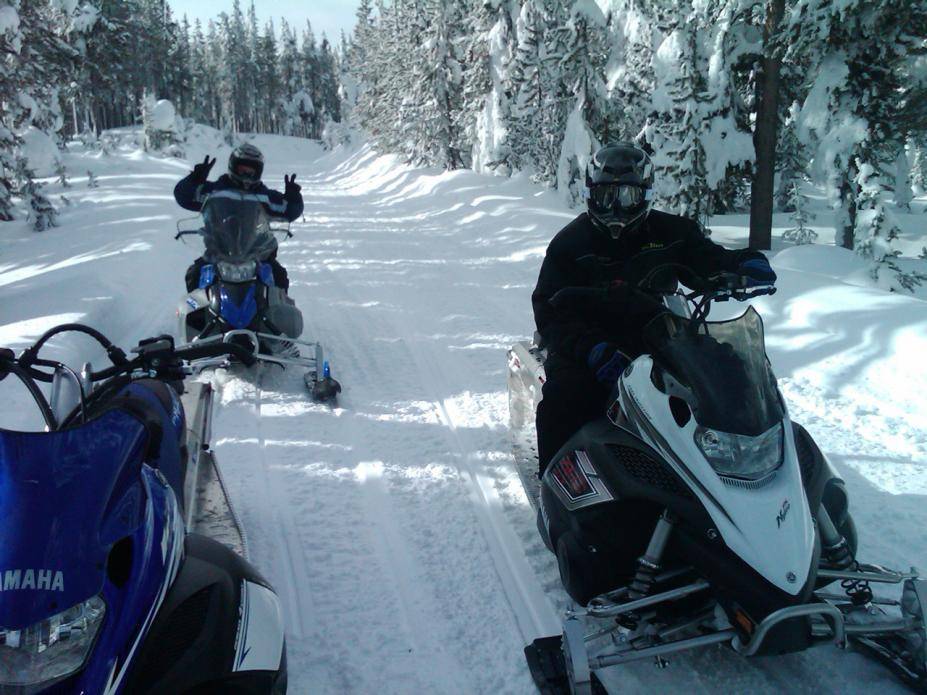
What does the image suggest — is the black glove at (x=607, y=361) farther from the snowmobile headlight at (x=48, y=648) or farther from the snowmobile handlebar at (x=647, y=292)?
the snowmobile headlight at (x=48, y=648)

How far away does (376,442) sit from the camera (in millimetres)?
5543

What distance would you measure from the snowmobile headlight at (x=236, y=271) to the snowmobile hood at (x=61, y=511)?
15.6 feet

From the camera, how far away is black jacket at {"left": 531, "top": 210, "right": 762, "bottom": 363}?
3.88 metres

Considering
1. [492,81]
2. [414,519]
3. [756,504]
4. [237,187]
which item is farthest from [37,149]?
[756,504]

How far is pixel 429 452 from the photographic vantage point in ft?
17.6

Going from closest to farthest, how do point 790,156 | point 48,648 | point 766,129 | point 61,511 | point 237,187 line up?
point 48,648 < point 61,511 < point 237,187 < point 766,129 < point 790,156

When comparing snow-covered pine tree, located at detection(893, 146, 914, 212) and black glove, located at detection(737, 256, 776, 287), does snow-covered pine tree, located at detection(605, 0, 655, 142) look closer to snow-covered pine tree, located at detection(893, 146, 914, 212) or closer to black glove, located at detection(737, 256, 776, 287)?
snow-covered pine tree, located at detection(893, 146, 914, 212)

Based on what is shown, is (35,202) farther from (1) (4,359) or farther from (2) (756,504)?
(2) (756,504)

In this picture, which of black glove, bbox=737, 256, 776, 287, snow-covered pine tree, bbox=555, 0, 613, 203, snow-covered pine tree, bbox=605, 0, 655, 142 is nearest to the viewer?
black glove, bbox=737, 256, 776, 287

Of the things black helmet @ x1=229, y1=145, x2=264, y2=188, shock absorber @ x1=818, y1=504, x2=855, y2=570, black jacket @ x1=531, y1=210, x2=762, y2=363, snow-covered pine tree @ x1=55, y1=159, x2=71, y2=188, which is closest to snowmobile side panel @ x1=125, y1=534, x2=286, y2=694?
black jacket @ x1=531, y1=210, x2=762, y2=363

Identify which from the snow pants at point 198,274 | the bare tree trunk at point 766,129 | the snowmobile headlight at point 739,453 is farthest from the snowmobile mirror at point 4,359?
the bare tree trunk at point 766,129

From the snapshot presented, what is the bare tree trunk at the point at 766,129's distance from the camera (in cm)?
1512

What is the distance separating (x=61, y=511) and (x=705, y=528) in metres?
2.13

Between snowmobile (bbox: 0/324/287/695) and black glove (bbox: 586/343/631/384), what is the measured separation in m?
1.83
